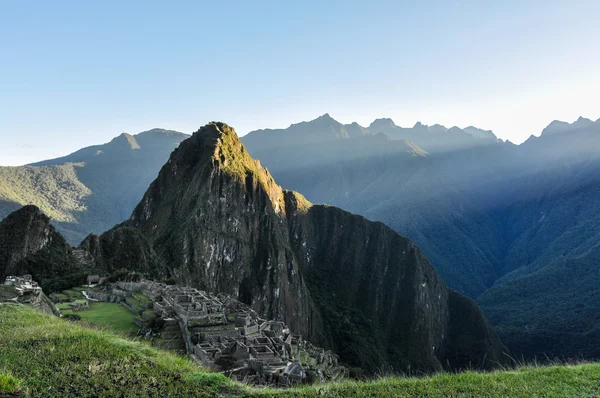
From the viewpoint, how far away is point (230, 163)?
484ft

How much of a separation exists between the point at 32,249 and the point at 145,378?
2984 inches

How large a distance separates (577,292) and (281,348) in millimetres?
164436

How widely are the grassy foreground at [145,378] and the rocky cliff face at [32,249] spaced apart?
60.7 m

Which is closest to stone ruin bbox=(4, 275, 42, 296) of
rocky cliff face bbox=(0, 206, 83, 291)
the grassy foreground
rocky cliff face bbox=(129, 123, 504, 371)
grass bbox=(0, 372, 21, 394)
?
the grassy foreground

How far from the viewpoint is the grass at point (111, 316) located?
101 ft

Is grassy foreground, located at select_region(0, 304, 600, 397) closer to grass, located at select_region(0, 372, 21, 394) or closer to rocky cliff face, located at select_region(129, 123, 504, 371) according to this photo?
grass, located at select_region(0, 372, 21, 394)

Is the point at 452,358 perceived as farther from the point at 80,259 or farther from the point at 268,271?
the point at 80,259

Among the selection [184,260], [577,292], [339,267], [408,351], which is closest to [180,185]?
[184,260]

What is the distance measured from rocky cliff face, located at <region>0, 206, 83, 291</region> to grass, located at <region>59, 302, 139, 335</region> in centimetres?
3365

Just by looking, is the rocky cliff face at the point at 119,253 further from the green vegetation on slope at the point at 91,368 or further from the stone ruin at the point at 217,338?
the green vegetation on slope at the point at 91,368

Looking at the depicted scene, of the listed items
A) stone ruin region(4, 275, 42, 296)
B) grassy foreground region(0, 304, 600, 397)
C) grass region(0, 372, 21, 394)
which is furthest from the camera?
stone ruin region(4, 275, 42, 296)

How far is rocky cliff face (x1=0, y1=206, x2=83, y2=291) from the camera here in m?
70.0

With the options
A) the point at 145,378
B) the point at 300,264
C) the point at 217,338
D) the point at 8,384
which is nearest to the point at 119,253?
the point at 217,338

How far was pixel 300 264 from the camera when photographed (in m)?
184
